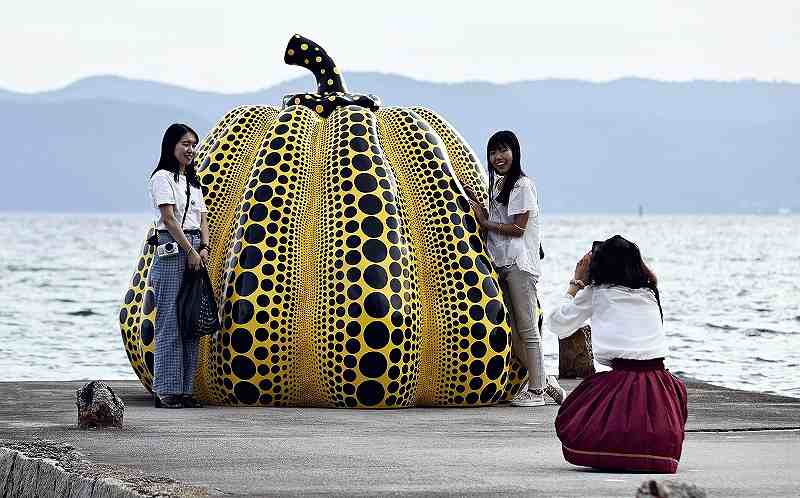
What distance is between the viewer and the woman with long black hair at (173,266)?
37.4ft

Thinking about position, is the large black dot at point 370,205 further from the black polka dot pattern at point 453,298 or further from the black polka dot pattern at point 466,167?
the black polka dot pattern at point 466,167

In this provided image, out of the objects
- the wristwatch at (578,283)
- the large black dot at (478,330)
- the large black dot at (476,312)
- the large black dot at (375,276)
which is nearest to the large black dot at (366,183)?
the large black dot at (375,276)

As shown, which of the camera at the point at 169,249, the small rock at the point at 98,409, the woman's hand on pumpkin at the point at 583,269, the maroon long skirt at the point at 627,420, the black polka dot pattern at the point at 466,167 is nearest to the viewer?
the maroon long skirt at the point at 627,420

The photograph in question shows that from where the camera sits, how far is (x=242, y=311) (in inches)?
452

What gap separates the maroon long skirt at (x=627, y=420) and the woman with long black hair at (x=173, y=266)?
3687mm

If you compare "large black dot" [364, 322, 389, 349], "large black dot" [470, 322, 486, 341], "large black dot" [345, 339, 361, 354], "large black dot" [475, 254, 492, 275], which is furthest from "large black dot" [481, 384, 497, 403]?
"large black dot" [345, 339, 361, 354]

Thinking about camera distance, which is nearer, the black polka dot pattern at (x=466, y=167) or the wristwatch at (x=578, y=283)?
the wristwatch at (x=578, y=283)

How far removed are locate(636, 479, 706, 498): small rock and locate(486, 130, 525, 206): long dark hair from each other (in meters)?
6.03

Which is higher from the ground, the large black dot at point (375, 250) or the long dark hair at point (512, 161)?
the long dark hair at point (512, 161)

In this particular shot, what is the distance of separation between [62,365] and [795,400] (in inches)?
Result: 407

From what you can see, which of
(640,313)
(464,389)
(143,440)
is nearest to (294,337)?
(464,389)

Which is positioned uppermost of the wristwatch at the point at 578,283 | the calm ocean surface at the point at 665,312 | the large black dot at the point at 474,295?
the wristwatch at the point at 578,283

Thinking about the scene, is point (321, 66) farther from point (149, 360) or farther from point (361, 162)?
point (149, 360)

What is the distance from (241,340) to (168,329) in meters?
0.50
